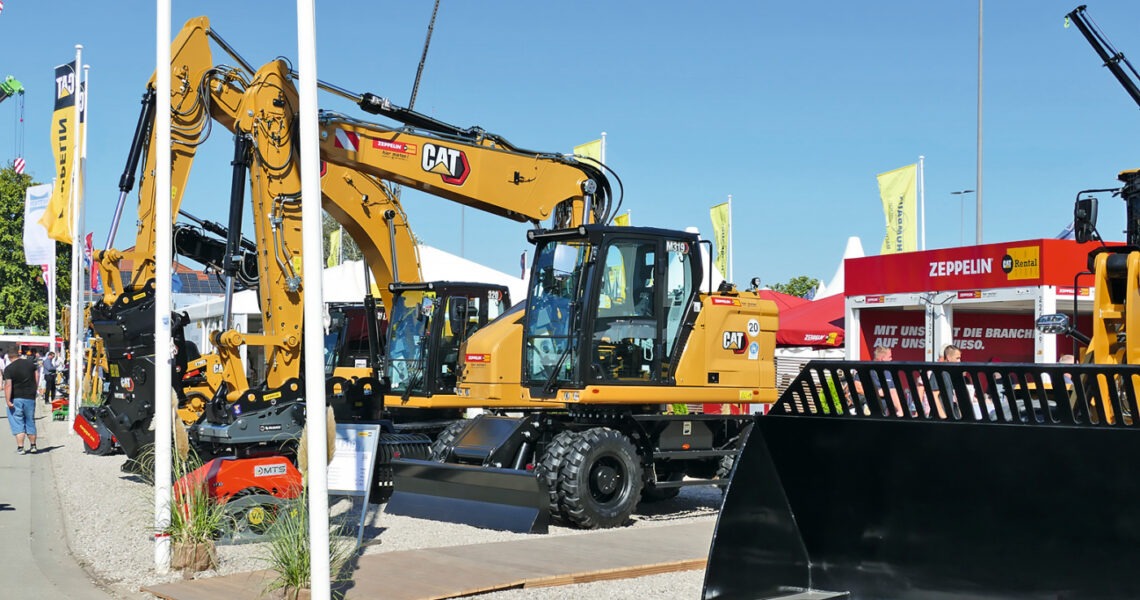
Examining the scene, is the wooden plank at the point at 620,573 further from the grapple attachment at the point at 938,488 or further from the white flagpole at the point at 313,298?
the grapple attachment at the point at 938,488

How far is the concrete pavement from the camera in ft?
28.8

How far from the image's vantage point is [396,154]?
1481 cm

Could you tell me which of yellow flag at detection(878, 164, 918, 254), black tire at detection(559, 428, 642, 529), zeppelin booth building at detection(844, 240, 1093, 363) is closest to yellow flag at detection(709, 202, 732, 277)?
yellow flag at detection(878, 164, 918, 254)

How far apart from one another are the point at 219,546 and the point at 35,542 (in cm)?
234

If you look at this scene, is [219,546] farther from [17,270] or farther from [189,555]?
[17,270]

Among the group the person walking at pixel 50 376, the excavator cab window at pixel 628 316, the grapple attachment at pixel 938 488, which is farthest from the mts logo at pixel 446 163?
the person walking at pixel 50 376

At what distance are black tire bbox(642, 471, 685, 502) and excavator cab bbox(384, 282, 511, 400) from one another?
3.33 m

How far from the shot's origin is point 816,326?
80.6 ft

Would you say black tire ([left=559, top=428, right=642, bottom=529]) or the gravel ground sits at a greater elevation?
black tire ([left=559, top=428, right=642, bottom=529])

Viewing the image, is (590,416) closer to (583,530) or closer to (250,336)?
(583,530)

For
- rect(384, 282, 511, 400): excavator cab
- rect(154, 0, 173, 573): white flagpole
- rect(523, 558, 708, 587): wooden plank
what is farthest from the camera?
rect(384, 282, 511, 400): excavator cab

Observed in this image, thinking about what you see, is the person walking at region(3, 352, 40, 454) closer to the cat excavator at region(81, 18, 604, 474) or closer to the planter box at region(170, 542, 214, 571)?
the cat excavator at region(81, 18, 604, 474)

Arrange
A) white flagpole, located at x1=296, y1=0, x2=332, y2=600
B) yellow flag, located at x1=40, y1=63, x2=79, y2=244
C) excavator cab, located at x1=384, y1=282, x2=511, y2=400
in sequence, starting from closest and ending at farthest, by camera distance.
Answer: white flagpole, located at x1=296, y1=0, x2=332, y2=600 → excavator cab, located at x1=384, y1=282, x2=511, y2=400 → yellow flag, located at x1=40, y1=63, x2=79, y2=244

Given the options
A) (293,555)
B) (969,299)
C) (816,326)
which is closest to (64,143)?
(816,326)
